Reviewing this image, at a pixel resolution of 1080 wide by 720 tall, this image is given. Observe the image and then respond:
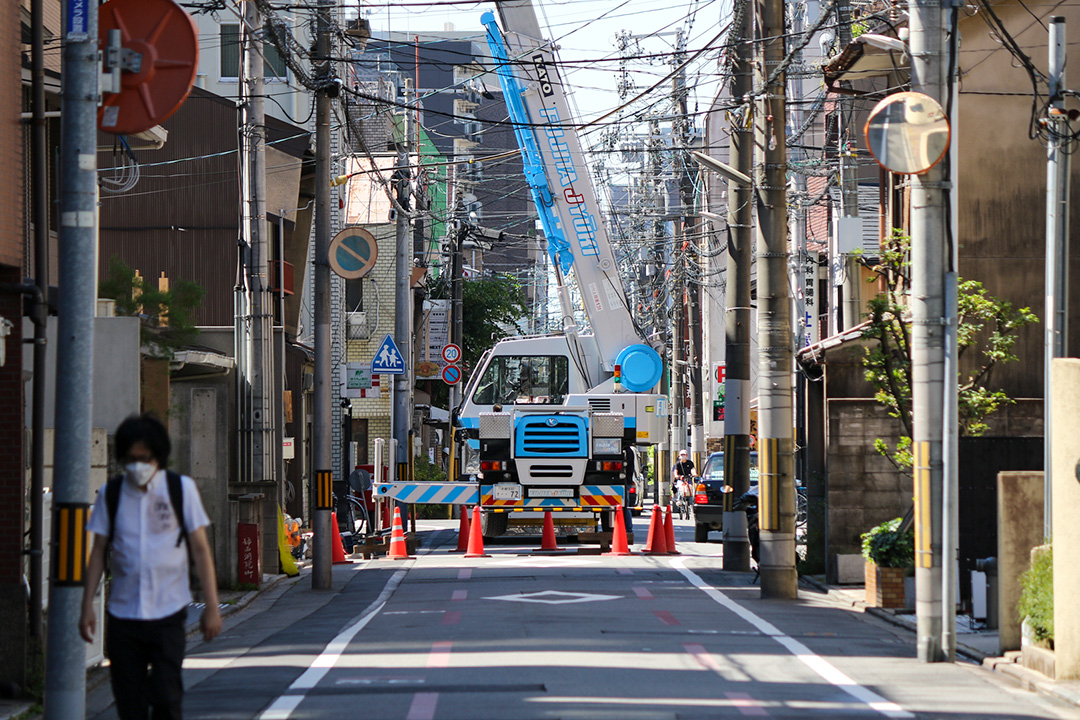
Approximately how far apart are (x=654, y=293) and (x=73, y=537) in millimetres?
53609

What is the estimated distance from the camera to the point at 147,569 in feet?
23.5

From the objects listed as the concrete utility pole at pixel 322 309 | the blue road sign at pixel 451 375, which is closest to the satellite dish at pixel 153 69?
the concrete utility pole at pixel 322 309

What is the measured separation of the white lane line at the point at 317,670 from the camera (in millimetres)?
9820

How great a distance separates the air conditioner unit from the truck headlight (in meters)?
21.4

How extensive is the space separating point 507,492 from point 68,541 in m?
17.5

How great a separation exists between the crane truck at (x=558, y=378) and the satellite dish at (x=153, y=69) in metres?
16.4

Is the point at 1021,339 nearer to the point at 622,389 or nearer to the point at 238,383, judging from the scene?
the point at 622,389

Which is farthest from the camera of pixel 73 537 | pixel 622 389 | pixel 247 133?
pixel 622 389

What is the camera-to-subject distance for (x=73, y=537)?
888 cm

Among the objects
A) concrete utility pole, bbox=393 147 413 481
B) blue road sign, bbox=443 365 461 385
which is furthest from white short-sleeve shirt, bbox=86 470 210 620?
blue road sign, bbox=443 365 461 385

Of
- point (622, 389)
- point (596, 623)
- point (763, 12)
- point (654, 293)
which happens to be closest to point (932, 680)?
point (596, 623)

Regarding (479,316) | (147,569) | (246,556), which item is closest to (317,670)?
(147,569)

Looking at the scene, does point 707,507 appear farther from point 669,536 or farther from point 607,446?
point 669,536

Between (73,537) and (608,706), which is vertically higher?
(73,537)
